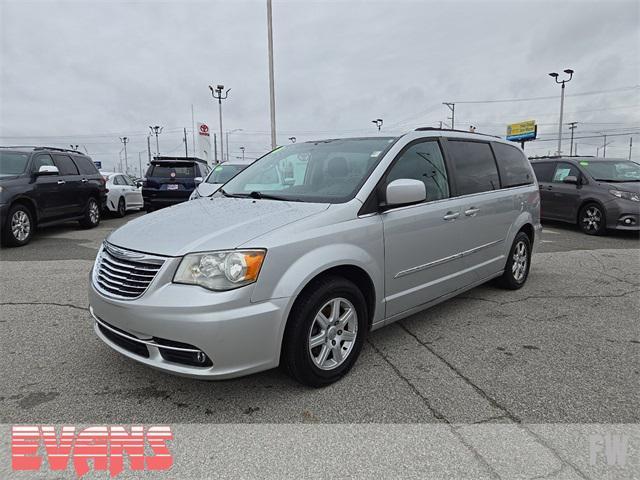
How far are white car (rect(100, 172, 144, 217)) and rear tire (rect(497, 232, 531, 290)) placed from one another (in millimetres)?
10995

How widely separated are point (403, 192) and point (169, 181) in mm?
9898

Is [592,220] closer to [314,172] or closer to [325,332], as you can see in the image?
[314,172]

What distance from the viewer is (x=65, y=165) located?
9.70 m

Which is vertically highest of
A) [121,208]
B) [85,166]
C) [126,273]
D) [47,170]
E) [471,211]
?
[85,166]

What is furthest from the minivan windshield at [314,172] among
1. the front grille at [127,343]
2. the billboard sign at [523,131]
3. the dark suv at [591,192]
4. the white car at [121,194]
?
the billboard sign at [523,131]

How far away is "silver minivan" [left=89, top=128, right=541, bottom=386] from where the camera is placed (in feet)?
8.52

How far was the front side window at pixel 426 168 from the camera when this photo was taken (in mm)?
3607

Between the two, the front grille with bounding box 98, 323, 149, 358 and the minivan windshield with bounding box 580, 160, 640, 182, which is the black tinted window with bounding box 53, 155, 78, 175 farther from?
the minivan windshield with bounding box 580, 160, 640, 182

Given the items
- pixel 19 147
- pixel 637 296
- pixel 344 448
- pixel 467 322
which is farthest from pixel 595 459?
pixel 19 147

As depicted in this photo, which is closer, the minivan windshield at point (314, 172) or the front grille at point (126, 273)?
the front grille at point (126, 273)

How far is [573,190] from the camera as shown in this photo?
10250mm

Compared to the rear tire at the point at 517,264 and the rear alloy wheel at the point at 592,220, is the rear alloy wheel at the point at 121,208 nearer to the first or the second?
the rear tire at the point at 517,264

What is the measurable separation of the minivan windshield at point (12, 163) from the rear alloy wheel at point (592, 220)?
11298mm

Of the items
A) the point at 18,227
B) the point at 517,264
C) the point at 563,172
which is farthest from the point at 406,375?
the point at 563,172
